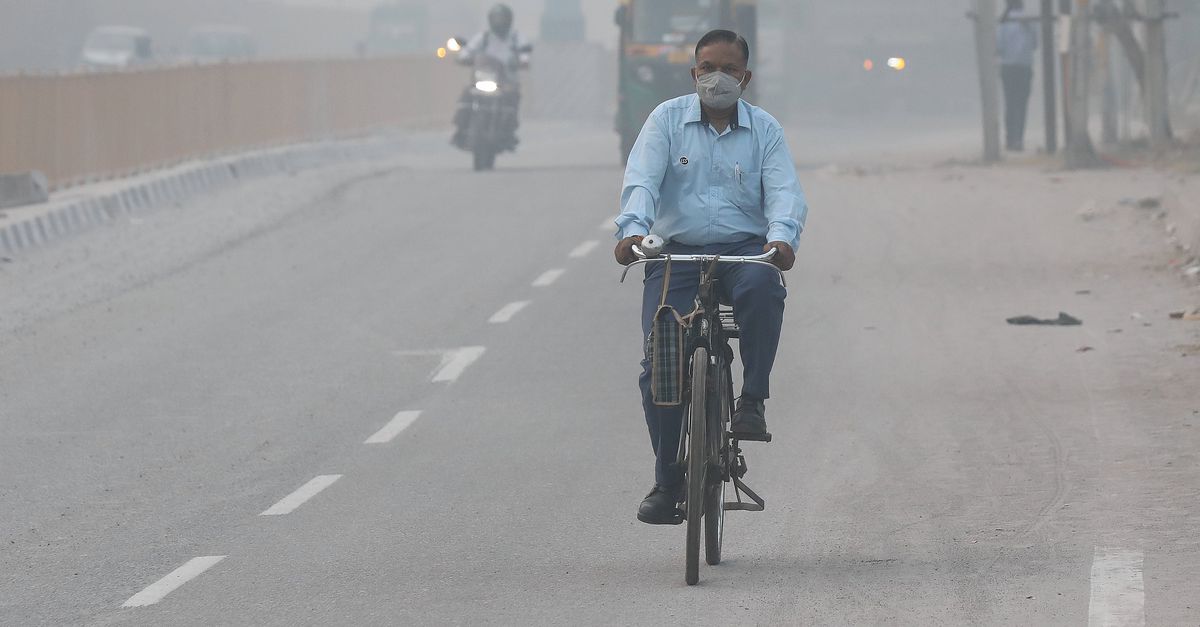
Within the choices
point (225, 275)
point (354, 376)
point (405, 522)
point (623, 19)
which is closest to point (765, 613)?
point (405, 522)

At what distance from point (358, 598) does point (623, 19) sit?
21001 millimetres

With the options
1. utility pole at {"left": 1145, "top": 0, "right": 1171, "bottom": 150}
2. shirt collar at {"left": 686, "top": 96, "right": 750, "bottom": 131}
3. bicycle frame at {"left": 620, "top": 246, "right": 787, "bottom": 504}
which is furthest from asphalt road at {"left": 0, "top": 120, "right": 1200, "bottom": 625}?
utility pole at {"left": 1145, "top": 0, "right": 1171, "bottom": 150}

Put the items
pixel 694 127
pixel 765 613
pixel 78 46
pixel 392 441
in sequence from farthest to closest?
pixel 78 46, pixel 392 441, pixel 694 127, pixel 765 613

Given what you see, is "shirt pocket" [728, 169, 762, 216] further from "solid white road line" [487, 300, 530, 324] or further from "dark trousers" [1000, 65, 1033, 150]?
"dark trousers" [1000, 65, 1033, 150]

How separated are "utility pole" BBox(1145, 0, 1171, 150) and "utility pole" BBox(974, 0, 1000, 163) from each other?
78.9 inches

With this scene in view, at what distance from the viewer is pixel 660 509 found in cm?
718

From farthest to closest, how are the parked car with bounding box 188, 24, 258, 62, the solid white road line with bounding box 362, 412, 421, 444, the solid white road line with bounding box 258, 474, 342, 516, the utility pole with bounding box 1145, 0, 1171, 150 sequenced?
the parked car with bounding box 188, 24, 258, 62
the utility pole with bounding box 1145, 0, 1171, 150
the solid white road line with bounding box 362, 412, 421, 444
the solid white road line with bounding box 258, 474, 342, 516

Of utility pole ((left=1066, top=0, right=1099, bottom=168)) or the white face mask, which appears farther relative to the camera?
utility pole ((left=1066, top=0, right=1099, bottom=168))

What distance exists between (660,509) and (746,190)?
3.67 feet

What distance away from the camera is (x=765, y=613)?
A: 6645 millimetres

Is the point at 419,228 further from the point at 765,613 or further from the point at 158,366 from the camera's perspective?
the point at 765,613

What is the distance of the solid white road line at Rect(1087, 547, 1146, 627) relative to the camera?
21.0 ft

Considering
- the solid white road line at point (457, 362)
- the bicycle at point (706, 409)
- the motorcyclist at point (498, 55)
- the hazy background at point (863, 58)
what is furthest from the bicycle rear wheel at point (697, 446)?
the hazy background at point (863, 58)

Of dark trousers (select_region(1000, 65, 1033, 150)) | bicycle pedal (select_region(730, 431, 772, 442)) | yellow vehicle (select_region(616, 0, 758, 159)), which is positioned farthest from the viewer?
dark trousers (select_region(1000, 65, 1033, 150))
